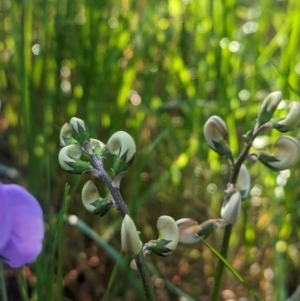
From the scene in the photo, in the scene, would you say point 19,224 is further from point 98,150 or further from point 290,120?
point 290,120

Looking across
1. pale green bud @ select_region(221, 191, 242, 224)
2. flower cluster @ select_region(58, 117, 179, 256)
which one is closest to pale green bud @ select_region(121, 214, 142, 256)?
flower cluster @ select_region(58, 117, 179, 256)

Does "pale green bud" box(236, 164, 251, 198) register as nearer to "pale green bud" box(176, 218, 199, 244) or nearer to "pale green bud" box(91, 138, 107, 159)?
"pale green bud" box(176, 218, 199, 244)

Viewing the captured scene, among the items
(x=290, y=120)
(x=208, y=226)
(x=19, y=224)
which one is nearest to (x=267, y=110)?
(x=290, y=120)

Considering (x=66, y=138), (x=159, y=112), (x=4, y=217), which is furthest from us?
(x=159, y=112)

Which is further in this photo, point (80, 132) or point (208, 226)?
point (208, 226)

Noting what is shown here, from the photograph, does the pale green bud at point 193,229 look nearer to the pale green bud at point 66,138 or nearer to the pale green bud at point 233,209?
the pale green bud at point 233,209

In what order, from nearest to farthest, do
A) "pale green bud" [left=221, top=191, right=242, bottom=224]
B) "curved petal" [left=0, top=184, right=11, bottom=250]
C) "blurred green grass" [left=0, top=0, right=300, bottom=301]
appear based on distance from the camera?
"curved petal" [left=0, top=184, right=11, bottom=250] → "pale green bud" [left=221, top=191, right=242, bottom=224] → "blurred green grass" [left=0, top=0, right=300, bottom=301]
